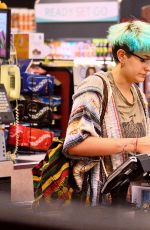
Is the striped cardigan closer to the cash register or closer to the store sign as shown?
the cash register

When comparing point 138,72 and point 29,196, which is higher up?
point 138,72

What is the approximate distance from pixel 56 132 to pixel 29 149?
32.0 inches

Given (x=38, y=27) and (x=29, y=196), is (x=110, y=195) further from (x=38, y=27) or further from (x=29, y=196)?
(x=38, y=27)

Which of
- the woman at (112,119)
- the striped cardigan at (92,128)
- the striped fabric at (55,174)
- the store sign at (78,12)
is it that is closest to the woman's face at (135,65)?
the woman at (112,119)

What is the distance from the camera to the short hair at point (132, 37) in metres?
2.29

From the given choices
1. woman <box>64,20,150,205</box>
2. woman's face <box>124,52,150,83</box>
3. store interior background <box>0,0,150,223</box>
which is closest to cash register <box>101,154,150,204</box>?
woman <box>64,20,150,205</box>

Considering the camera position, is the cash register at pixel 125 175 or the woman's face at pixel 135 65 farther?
the woman's face at pixel 135 65

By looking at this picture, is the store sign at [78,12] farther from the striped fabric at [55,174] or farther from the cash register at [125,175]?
the cash register at [125,175]

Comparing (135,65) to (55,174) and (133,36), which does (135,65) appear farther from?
(55,174)

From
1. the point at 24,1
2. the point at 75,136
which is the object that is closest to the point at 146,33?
the point at 75,136

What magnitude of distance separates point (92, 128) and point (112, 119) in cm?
10

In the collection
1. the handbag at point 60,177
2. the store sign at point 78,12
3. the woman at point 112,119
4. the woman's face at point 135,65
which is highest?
the store sign at point 78,12

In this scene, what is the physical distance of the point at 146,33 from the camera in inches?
90.9

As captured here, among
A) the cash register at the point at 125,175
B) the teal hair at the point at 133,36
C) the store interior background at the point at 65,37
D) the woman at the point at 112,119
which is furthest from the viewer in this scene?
the store interior background at the point at 65,37
